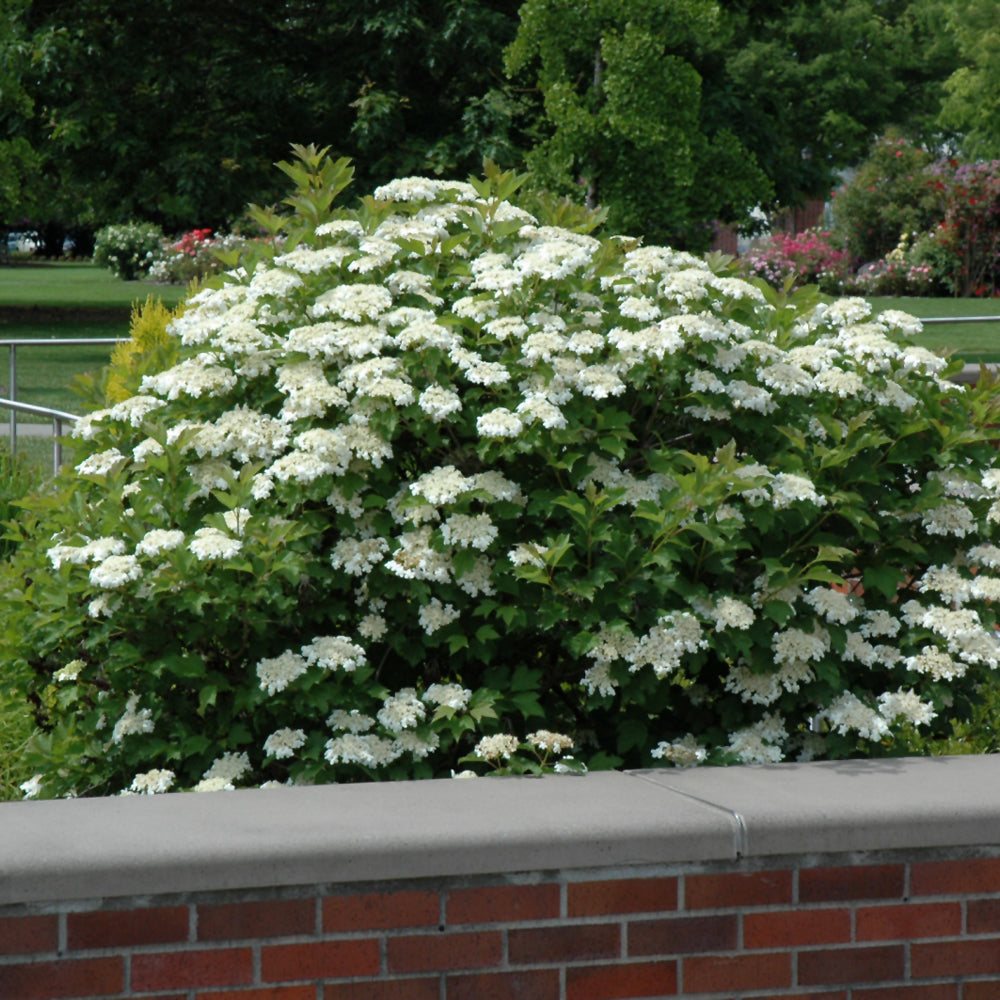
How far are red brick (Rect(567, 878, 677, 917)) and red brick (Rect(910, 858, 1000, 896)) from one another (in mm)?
486

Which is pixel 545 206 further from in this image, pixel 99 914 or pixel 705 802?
pixel 99 914

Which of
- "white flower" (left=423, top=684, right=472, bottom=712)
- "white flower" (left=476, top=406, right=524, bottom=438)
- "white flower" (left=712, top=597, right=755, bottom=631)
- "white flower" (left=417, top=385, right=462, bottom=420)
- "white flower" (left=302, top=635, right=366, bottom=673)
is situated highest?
"white flower" (left=417, top=385, right=462, bottom=420)

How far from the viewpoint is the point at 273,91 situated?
1930cm

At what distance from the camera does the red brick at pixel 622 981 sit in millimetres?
2551

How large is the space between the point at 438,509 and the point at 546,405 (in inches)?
15.0

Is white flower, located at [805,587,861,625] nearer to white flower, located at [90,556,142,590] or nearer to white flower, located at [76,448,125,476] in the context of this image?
white flower, located at [90,556,142,590]

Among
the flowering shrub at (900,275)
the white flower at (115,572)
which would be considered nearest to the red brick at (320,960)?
the white flower at (115,572)

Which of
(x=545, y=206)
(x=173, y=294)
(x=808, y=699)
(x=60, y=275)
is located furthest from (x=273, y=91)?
(x=60, y=275)


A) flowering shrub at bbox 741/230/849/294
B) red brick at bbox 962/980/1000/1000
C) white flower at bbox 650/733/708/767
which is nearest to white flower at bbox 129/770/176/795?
white flower at bbox 650/733/708/767

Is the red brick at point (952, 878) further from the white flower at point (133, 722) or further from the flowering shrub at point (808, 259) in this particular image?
the flowering shrub at point (808, 259)

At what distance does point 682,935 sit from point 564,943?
0.23 m

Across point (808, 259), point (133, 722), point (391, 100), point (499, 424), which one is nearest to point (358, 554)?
point (499, 424)

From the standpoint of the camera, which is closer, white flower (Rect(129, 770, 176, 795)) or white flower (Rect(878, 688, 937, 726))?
white flower (Rect(129, 770, 176, 795))

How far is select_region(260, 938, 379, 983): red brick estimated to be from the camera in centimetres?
245
